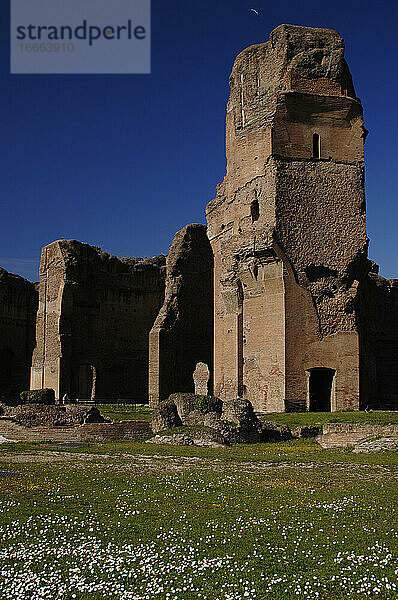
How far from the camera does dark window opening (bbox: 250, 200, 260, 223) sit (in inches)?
874

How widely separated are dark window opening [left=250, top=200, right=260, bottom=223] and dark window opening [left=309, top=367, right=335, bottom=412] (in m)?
5.98

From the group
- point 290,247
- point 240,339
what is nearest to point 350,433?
point 290,247

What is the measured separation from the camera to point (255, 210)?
22344 millimetres

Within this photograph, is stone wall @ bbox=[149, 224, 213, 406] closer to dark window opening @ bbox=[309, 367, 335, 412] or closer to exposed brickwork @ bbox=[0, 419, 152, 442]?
dark window opening @ bbox=[309, 367, 335, 412]

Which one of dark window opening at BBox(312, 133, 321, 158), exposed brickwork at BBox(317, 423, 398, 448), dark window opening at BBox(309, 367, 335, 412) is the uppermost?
dark window opening at BBox(312, 133, 321, 158)

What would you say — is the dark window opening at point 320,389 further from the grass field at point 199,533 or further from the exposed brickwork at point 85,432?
the grass field at point 199,533

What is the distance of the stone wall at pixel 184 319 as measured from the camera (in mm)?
25984

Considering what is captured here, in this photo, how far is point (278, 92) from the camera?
21656 millimetres

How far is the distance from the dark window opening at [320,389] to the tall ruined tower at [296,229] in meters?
0.04

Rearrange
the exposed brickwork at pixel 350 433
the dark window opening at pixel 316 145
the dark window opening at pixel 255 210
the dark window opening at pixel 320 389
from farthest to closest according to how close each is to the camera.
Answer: the dark window opening at pixel 255 210 < the dark window opening at pixel 316 145 < the dark window opening at pixel 320 389 < the exposed brickwork at pixel 350 433

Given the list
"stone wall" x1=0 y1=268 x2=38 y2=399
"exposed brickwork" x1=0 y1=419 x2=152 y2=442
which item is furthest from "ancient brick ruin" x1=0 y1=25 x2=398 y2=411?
"stone wall" x1=0 y1=268 x2=38 y2=399

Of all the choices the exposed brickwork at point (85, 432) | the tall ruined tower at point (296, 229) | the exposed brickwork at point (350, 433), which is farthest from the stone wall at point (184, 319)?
the exposed brickwork at point (350, 433)

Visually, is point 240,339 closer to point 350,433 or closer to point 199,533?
point 350,433

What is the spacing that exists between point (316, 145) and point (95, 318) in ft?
50.7
